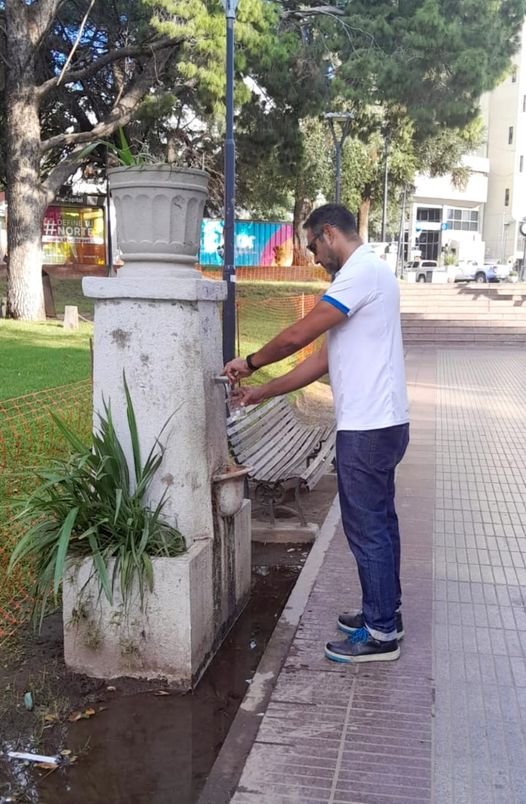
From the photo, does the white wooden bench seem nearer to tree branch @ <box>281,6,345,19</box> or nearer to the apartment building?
tree branch @ <box>281,6,345,19</box>

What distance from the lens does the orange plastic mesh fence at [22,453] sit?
4.06m

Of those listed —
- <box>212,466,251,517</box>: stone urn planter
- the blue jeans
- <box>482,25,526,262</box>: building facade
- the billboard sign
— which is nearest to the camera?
the blue jeans

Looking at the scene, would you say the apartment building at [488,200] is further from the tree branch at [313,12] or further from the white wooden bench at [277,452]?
the white wooden bench at [277,452]

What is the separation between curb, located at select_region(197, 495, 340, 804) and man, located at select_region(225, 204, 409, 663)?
0.88 ft

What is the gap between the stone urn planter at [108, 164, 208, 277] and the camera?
3.34 metres

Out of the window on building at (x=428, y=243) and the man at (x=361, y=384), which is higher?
the window on building at (x=428, y=243)

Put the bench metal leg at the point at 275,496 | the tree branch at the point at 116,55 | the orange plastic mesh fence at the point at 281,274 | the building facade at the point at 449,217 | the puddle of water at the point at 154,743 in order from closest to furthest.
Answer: the puddle of water at the point at 154,743 < the bench metal leg at the point at 275,496 < the tree branch at the point at 116,55 < the orange plastic mesh fence at the point at 281,274 < the building facade at the point at 449,217

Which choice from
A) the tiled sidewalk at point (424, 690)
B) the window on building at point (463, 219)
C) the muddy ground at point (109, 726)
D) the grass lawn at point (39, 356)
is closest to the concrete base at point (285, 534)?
the tiled sidewalk at point (424, 690)

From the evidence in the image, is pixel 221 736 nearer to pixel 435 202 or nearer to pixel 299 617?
pixel 299 617

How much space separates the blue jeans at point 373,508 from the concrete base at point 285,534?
1772 millimetres

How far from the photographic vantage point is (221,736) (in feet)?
10.2

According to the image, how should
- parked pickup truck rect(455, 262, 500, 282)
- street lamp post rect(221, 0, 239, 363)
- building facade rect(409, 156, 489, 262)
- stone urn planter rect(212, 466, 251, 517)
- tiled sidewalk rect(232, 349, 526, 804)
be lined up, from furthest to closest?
building facade rect(409, 156, 489, 262) → parked pickup truck rect(455, 262, 500, 282) → street lamp post rect(221, 0, 239, 363) → stone urn planter rect(212, 466, 251, 517) → tiled sidewalk rect(232, 349, 526, 804)

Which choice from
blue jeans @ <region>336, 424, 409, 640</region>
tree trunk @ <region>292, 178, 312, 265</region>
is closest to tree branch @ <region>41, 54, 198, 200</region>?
tree trunk @ <region>292, 178, 312, 265</region>

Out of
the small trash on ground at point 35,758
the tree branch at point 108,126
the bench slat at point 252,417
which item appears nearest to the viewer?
the small trash on ground at point 35,758
